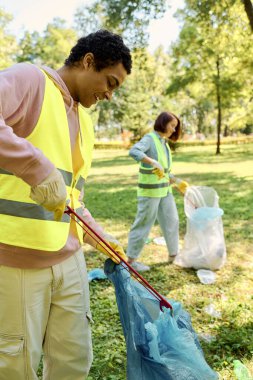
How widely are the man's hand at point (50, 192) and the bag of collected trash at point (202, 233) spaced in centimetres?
272

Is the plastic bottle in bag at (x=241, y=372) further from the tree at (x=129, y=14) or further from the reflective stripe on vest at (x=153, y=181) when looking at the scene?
the tree at (x=129, y=14)

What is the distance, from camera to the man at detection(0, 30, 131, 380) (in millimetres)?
1217

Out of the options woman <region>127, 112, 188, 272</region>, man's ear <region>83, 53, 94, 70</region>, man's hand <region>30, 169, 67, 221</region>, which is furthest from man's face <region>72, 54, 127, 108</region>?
woman <region>127, 112, 188, 272</region>

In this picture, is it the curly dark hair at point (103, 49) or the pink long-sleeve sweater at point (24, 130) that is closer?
the pink long-sleeve sweater at point (24, 130)

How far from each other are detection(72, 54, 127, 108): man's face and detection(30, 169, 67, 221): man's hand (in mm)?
450

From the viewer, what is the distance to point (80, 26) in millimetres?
30844

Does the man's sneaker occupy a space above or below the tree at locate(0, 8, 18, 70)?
below

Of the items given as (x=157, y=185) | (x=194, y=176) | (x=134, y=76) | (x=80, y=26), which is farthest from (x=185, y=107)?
(x=157, y=185)

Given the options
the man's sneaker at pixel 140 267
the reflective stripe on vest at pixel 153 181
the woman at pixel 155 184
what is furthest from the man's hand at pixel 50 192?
the man's sneaker at pixel 140 267

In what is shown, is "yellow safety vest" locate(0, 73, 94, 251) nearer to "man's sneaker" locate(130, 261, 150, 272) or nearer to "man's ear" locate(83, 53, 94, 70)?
"man's ear" locate(83, 53, 94, 70)

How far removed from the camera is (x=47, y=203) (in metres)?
1.23

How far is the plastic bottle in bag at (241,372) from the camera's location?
7.39ft

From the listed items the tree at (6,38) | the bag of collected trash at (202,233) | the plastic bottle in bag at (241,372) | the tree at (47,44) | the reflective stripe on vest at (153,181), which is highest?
the tree at (47,44)

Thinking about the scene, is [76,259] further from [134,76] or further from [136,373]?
[134,76]
